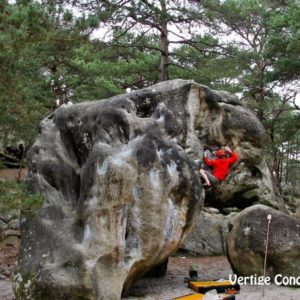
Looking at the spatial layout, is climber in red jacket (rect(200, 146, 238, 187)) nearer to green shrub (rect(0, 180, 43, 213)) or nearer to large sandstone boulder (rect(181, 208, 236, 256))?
large sandstone boulder (rect(181, 208, 236, 256))

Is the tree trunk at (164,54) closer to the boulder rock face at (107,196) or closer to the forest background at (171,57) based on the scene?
the forest background at (171,57)

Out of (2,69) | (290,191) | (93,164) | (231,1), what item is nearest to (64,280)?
(93,164)

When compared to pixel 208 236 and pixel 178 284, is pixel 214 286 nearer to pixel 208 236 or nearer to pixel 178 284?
pixel 178 284

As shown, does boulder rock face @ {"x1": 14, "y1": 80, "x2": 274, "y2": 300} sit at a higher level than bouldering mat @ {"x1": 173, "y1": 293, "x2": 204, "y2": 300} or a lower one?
higher

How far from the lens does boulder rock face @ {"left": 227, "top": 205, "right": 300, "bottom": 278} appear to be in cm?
801

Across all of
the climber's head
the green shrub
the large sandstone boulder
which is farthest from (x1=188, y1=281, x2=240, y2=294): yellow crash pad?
the large sandstone boulder

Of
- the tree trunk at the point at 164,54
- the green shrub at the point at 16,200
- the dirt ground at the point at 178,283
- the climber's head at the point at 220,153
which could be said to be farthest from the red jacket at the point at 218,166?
the tree trunk at the point at 164,54

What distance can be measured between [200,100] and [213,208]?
3906 millimetres

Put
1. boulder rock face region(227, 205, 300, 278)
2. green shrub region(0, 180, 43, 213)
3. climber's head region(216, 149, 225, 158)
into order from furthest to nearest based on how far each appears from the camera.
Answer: climber's head region(216, 149, 225, 158), boulder rock face region(227, 205, 300, 278), green shrub region(0, 180, 43, 213)

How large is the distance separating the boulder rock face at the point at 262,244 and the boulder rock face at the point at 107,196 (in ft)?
4.13

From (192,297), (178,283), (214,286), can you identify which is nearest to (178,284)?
(178,283)

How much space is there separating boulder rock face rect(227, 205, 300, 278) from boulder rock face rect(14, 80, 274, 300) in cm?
126

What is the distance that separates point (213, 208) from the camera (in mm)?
12672

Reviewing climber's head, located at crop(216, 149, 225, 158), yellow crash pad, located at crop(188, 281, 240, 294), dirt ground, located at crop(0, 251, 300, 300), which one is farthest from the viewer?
climber's head, located at crop(216, 149, 225, 158)
